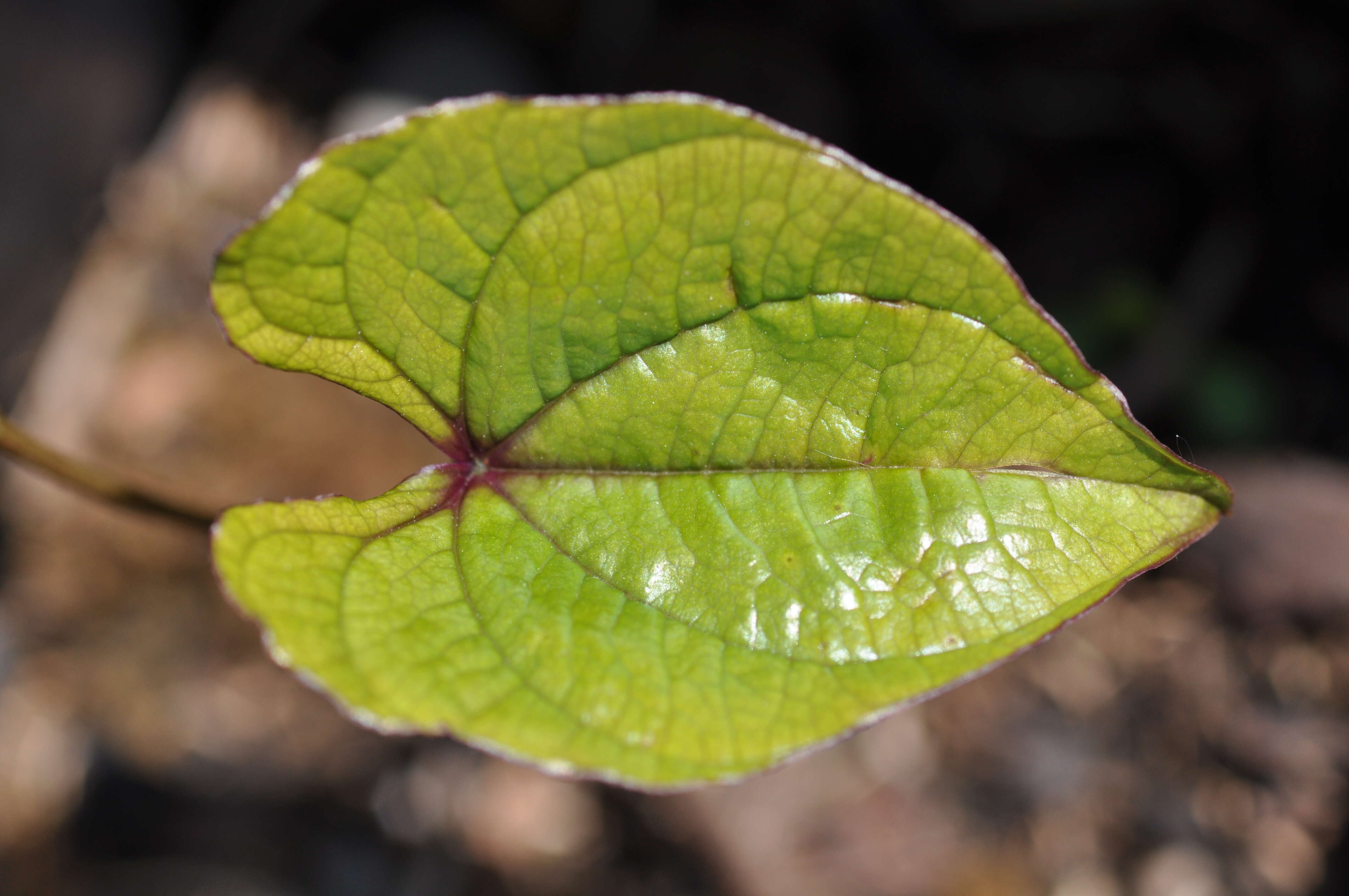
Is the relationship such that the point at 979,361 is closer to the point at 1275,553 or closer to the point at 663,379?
the point at 663,379

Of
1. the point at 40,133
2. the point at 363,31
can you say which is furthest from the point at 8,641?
the point at 363,31

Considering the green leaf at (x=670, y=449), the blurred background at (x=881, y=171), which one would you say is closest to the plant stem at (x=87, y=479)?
the green leaf at (x=670, y=449)

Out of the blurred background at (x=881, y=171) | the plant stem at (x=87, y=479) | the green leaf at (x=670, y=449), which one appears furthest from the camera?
the blurred background at (x=881, y=171)

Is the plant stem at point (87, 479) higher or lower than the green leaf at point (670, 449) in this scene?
lower

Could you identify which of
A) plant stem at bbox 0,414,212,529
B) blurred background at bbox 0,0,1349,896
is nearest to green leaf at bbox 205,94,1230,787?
plant stem at bbox 0,414,212,529

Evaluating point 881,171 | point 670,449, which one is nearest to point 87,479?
point 670,449

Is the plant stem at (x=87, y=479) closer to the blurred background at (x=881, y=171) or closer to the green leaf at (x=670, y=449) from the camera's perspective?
the green leaf at (x=670, y=449)
